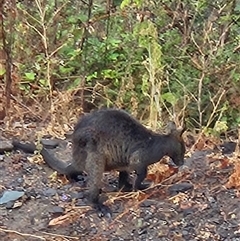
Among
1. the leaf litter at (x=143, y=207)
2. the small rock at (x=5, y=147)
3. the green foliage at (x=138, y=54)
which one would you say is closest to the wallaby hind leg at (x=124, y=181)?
the leaf litter at (x=143, y=207)

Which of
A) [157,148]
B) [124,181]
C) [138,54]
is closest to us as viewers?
[157,148]

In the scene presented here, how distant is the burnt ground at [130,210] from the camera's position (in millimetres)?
5387

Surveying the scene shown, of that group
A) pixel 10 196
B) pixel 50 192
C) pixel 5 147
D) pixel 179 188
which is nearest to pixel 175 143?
pixel 179 188

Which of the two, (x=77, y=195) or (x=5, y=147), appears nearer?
(x=77, y=195)

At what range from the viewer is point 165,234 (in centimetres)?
537

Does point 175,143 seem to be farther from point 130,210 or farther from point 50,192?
point 50,192

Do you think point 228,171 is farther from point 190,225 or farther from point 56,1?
point 56,1

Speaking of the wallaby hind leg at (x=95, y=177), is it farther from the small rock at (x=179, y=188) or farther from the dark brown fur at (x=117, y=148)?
the small rock at (x=179, y=188)

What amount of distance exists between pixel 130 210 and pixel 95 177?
36 centimetres

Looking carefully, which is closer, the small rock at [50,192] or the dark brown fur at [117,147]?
the dark brown fur at [117,147]

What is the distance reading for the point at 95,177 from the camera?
223 inches

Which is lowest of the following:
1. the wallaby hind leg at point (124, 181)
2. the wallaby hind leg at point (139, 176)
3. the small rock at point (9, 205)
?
the small rock at point (9, 205)

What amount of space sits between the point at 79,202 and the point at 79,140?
1.57 ft

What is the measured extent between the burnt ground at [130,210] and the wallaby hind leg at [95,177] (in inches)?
3.0
